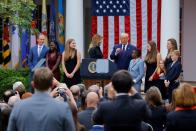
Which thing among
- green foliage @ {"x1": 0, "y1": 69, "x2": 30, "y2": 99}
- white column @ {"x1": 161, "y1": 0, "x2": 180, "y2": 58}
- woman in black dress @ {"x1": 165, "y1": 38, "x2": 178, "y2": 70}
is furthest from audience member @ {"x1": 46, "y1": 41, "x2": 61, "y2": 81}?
white column @ {"x1": 161, "y1": 0, "x2": 180, "y2": 58}

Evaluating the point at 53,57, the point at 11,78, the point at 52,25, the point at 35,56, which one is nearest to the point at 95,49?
the point at 53,57

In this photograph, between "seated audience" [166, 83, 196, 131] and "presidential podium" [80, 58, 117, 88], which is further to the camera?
"presidential podium" [80, 58, 117, 88]

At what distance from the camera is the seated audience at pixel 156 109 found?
26.6 ft

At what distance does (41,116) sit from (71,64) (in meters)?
9.14

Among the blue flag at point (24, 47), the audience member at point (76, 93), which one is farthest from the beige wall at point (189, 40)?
the audience member at point (76, 93)

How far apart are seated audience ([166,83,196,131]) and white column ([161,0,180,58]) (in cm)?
1126

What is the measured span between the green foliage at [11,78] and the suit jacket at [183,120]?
1044cm

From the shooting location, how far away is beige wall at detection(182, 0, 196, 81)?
71.2 ft

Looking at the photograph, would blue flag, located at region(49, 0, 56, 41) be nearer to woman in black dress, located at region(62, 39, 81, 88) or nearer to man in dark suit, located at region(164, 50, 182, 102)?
woman in black dress, located at region(62, 39, 81, 88)

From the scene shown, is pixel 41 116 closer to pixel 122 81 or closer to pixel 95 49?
pixel 122 81

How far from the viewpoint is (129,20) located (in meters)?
19.1

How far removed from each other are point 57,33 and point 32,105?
55.0 feet

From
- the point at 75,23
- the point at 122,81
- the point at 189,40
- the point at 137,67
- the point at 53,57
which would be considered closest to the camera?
the point at 122,81

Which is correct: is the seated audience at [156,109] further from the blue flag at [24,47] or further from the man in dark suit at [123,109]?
the blue flag at [24,47]
